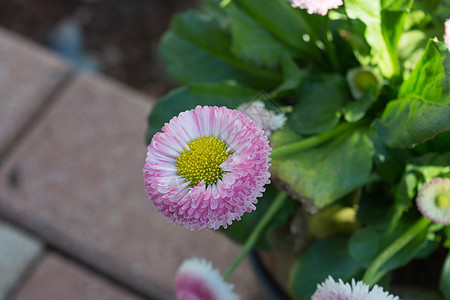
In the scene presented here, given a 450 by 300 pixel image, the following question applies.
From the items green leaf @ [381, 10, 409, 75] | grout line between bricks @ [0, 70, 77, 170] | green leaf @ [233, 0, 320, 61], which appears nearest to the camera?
green leaf @ [381, 10, 409, 75]

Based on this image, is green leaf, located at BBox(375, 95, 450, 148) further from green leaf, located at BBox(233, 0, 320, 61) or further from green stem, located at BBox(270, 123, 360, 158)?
green leaf, located at BBox(233, 0, 320, 61)

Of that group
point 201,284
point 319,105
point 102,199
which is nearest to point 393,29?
point 319,105

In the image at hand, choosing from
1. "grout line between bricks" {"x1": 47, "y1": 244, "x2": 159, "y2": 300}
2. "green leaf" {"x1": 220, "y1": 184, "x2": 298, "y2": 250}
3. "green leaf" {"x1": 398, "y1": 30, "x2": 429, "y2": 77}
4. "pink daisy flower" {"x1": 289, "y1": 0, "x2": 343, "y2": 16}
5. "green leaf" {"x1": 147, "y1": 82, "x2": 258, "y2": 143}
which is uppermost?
"green leaf" {"x1": 398, "y1": 30, "x2": 429, "y2": 77}

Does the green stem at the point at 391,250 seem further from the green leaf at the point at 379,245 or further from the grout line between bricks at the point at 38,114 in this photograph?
the grout line between bricks at the point at 38,114

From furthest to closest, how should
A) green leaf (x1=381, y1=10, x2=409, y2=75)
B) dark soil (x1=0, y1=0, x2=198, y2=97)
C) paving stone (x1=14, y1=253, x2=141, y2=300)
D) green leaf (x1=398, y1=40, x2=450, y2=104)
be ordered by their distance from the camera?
dark soil (x1=0, y1=0, x2=198, y2=97) → paving stone (x1=14, y1=253, x2=141, y2=300) → green leaf (x1=381, y1=10, x2=409, y2=75) → green leaf (x1=398, y1=40, x2=450, y2=104)

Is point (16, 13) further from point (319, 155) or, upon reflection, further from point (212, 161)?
point (212, 161)

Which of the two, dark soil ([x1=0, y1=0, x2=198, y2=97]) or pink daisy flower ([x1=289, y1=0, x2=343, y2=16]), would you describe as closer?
pink daisy flower ([x1=289, y1=0, x2=343, y2=16])

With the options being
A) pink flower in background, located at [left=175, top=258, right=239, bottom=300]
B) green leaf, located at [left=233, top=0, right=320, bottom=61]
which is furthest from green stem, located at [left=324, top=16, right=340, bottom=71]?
pink flower in background, located at [left=175, top=258, right=239, bottom=300]

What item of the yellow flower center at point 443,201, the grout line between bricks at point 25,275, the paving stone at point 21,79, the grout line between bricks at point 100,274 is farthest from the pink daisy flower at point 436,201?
the paving stone at point 21,79
